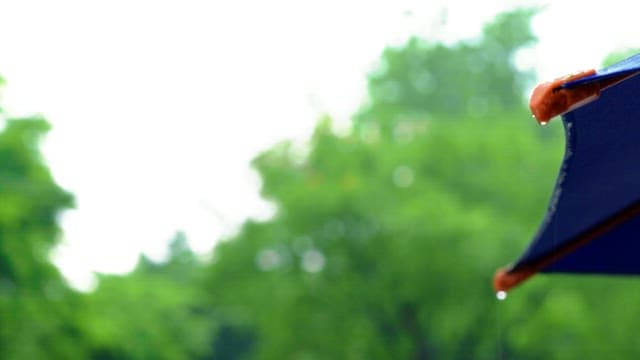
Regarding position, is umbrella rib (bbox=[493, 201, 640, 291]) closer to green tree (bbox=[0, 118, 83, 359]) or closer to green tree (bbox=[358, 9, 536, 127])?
green tree (bbox=[0, 118, 83, 359])

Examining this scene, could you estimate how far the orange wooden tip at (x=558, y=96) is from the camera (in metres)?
2.18

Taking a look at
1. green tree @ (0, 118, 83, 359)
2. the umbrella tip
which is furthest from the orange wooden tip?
green tree @ (0, 118, 83, 359)

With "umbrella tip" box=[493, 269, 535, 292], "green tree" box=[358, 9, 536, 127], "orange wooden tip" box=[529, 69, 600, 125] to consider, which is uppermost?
"green tree" box=[358, 9, 536, 127]

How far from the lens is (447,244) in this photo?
1279 cm

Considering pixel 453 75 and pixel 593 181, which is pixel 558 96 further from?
pixel 453 75

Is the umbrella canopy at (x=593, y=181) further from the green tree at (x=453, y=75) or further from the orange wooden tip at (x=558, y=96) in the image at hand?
the green tree at (x=453, y=75)

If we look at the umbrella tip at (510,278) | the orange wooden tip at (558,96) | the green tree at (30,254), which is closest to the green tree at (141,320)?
the green tree at (30,254)

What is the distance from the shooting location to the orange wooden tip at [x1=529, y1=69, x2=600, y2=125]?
218 cm

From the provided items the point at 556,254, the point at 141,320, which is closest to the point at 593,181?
the point at 556,254

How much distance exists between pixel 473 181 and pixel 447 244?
0.94 metres

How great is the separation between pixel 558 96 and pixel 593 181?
897 mm

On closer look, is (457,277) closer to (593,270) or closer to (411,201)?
(411,201)

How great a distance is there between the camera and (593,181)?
3.04 meters

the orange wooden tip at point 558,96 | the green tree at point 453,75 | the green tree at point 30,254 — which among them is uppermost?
the green tree at point 453,75
